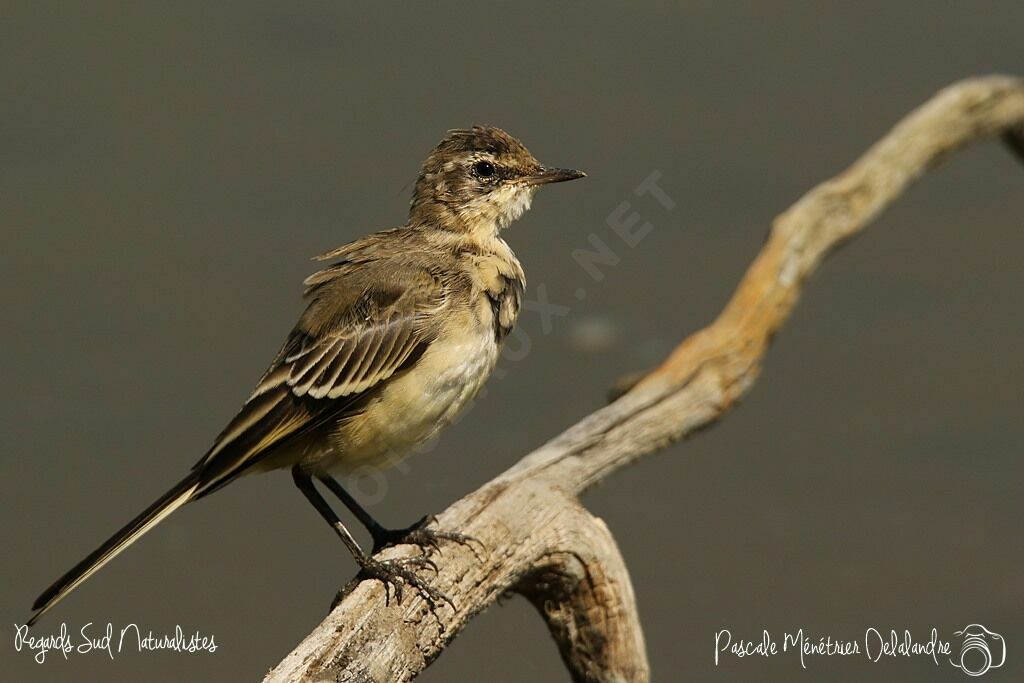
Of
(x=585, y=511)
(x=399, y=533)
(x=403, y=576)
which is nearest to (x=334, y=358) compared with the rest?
(x=399, y=533)

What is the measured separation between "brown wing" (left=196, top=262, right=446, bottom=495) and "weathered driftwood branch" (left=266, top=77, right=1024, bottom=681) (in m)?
0.71

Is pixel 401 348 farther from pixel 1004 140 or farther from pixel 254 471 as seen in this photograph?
pixel 1004 140

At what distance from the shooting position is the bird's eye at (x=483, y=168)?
24.2 feet

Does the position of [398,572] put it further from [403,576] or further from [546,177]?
[546,177]

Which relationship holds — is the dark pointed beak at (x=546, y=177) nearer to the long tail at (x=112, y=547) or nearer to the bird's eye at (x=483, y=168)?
the bird's eye at (x=483, y=168)

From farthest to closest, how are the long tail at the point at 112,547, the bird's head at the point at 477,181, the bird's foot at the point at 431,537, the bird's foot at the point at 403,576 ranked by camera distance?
the bird's head at the point at 477,181, the bird's foot at the point at 431,537, the bird's foot at the point at 403,576, the long tail at the point at 112,547

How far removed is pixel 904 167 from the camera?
793 cm

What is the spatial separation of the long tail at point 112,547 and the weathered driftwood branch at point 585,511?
0.85 m

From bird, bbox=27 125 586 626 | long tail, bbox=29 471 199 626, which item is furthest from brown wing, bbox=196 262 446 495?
long tail, bbox=29 471 199 626

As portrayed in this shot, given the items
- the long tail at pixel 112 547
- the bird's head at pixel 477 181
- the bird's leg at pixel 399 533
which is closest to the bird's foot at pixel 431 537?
the bird's leg at pixel 399 533

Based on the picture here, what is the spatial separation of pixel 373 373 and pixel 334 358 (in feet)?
0.68

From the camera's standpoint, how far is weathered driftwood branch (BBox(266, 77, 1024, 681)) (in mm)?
5652

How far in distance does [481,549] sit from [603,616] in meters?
0.76

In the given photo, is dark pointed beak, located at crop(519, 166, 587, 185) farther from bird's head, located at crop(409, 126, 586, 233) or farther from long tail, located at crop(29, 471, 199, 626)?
long tail, located at crop(29, 471, 199, 626)
